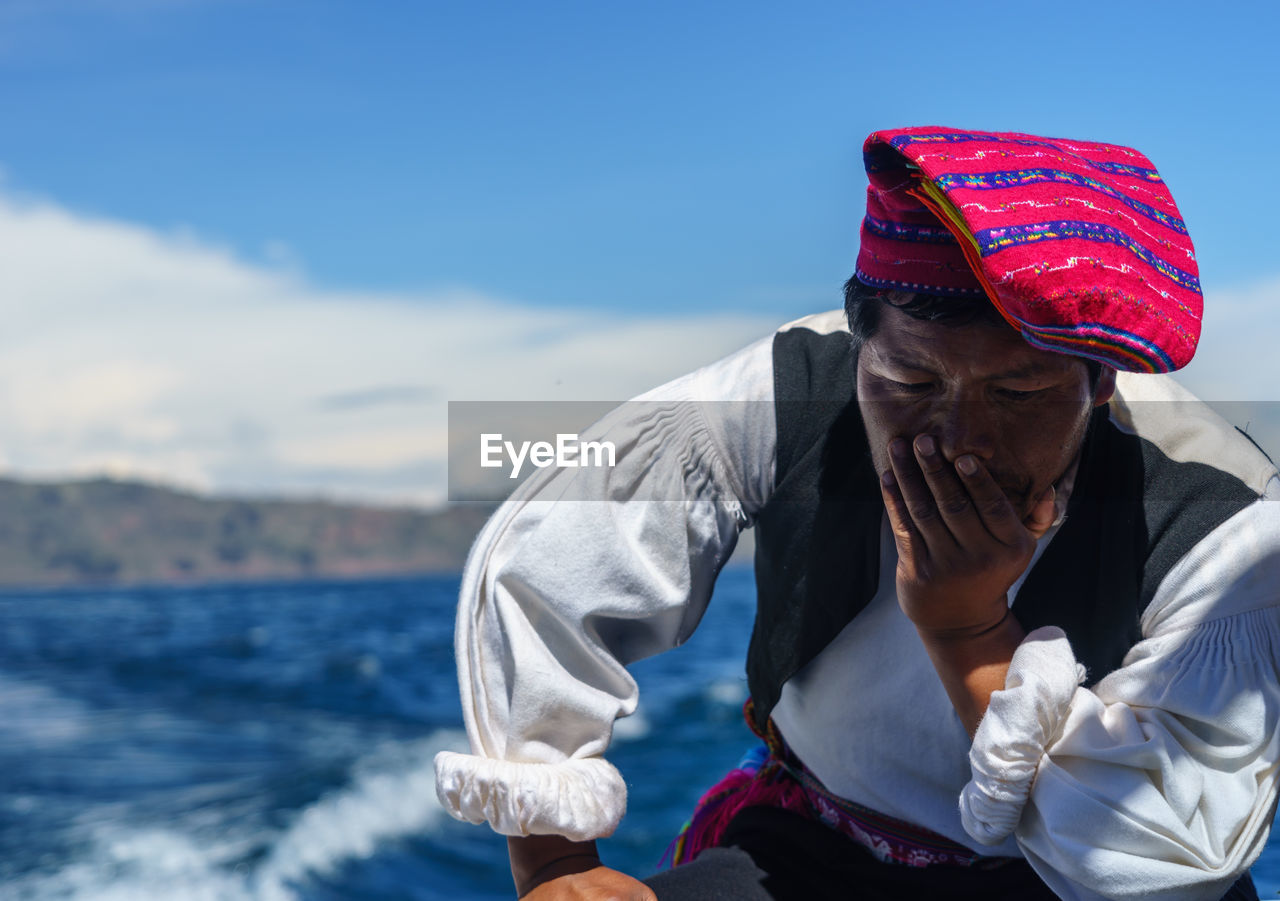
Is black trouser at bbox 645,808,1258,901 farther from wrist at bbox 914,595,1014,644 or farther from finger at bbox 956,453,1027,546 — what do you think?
finger at bbox 956,453,1027,546

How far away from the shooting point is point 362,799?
500 centimetres

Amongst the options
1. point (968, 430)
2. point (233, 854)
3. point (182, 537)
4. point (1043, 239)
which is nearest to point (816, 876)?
point (968, 430)

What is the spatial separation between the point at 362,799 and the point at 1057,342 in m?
4.69

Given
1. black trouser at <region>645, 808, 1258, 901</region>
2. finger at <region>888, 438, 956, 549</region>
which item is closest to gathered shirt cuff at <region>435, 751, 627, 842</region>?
black trouser at <region>645, 808, 1258, 901</region>

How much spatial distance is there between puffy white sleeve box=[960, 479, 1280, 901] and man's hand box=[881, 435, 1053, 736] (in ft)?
0.12

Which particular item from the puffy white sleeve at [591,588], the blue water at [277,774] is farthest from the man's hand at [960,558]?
the blue water at [277,774]

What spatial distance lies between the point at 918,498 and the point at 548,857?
533 millimetres

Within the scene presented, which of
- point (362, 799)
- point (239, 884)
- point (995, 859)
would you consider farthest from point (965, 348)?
point (362, 799)

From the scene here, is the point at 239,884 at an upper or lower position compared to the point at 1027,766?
lower

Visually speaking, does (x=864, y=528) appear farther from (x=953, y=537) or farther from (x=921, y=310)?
(x=921, y=310)

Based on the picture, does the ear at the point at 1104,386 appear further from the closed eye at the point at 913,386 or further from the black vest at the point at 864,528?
the closed eye at the point at 913,386

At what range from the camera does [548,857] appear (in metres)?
1.14

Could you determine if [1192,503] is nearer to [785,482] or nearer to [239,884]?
[785,482]

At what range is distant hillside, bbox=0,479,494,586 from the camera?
7688 centimetres
